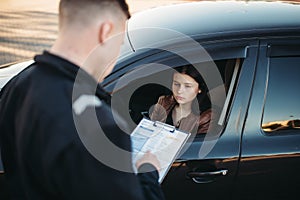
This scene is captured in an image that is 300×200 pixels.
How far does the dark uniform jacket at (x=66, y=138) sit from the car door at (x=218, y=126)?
92cm

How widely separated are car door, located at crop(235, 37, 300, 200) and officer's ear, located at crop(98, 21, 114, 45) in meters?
1.19

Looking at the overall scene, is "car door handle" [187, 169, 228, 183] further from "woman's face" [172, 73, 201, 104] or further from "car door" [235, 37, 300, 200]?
"woman's face" [172, 73, 201, 104]

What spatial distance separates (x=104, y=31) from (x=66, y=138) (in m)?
0.39

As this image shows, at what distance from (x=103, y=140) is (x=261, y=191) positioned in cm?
142

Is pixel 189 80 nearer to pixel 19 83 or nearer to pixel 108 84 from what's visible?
pixel 108 84

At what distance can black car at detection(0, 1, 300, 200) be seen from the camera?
2.27 m

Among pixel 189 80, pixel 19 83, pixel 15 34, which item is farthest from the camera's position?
pixel 15 34

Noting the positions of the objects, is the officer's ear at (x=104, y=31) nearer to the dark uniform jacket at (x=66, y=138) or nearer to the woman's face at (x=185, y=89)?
the dark uniform jacket at (x=66, y=138)

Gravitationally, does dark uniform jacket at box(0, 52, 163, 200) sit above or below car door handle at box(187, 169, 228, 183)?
above

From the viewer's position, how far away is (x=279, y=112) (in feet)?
7.70

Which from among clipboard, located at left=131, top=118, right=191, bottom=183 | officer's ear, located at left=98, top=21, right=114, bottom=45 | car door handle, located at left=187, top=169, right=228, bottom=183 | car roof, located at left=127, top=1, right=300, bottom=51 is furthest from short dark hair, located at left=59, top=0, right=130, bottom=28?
car door handle, located at left=187, top=169, right=228, bottom=183

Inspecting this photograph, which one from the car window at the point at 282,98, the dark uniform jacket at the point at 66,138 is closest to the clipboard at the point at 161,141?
the car window at the point at 282,98

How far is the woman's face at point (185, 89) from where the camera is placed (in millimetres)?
2561

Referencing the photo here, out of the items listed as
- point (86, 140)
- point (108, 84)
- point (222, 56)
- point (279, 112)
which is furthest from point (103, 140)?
point (279, 112)
